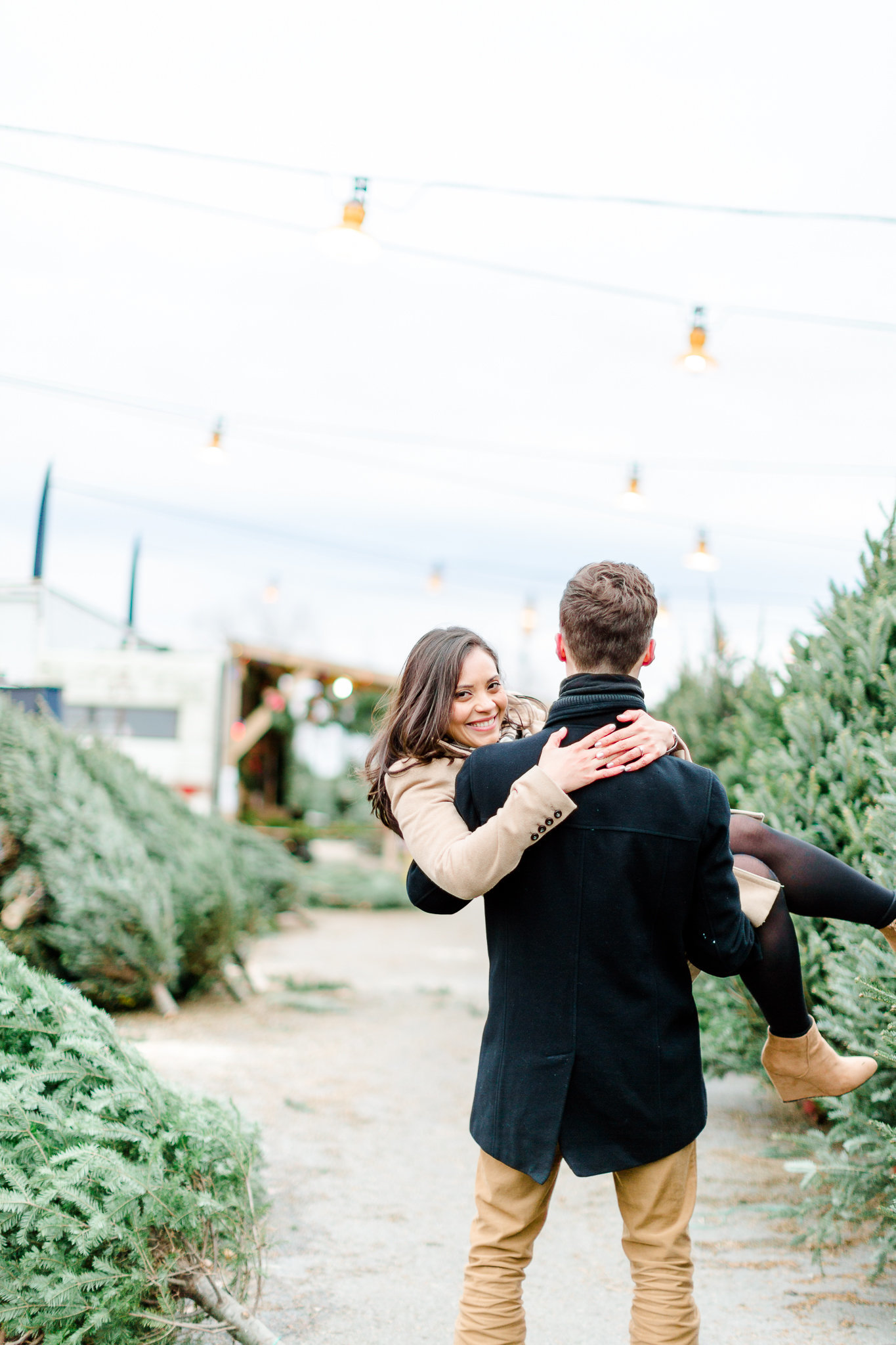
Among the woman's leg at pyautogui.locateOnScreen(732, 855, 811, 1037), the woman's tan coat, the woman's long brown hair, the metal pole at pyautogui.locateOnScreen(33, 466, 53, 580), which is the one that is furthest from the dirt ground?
the metal pole at pyautogui.locateOnScreen(33, 466, 53, 580)

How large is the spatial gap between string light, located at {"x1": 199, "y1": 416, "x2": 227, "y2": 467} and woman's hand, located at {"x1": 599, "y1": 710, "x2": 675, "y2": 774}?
28.7 ft

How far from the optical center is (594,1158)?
194 centimetres

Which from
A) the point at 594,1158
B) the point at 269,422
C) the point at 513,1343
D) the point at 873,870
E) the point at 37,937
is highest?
the point at 269,422

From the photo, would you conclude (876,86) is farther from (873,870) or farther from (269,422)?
(269,422)

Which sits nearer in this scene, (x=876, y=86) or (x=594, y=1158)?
(x=594, y=1158)

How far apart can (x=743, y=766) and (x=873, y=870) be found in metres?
2.07

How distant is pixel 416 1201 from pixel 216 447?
304 inches

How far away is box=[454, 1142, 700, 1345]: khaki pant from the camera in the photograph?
2.00 metres

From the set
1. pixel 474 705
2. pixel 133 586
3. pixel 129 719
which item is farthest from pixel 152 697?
pixel 474 705

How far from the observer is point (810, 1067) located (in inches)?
96.0

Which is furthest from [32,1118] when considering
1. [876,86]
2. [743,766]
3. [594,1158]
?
[876,86]

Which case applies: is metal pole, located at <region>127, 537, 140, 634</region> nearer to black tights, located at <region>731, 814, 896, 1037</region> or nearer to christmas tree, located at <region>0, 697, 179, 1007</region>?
christmas tree, located at <region>0, 697, 179, 1007</region>

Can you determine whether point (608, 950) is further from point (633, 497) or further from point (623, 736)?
point (633, 497)

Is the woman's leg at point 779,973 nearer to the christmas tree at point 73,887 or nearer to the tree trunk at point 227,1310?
the tree trunk at point 227,1310
